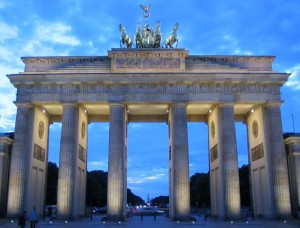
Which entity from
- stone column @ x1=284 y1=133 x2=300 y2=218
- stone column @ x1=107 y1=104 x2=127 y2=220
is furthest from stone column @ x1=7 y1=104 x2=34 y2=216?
stone column @ x1=284 y1=133 x2=300 y2=218

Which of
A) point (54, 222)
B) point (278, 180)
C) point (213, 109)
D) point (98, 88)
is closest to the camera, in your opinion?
point (54, 222)

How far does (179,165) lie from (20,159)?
60.1ft

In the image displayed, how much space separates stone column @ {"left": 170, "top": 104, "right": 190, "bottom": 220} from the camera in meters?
42.3

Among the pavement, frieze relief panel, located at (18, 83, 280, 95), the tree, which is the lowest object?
the pavement

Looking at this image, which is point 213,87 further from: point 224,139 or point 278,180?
point 278,180

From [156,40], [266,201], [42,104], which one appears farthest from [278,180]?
[42,104]

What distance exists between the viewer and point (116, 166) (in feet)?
142

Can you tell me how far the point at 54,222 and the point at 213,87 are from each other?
23.8 m

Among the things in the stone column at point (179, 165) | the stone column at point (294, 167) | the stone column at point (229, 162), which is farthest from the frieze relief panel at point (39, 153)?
the stone column at point (294, 167)

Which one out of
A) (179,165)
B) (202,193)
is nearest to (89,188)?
(202,193)

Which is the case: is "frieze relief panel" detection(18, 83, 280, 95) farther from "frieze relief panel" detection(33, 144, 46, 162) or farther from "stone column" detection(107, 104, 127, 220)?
"frieze relief panel" detection(33, 144, 46, 162)

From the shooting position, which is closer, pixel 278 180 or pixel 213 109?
pixel 278 180

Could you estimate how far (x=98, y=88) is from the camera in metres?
45.9

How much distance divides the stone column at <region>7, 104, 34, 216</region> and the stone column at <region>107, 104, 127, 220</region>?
9.85 metres
